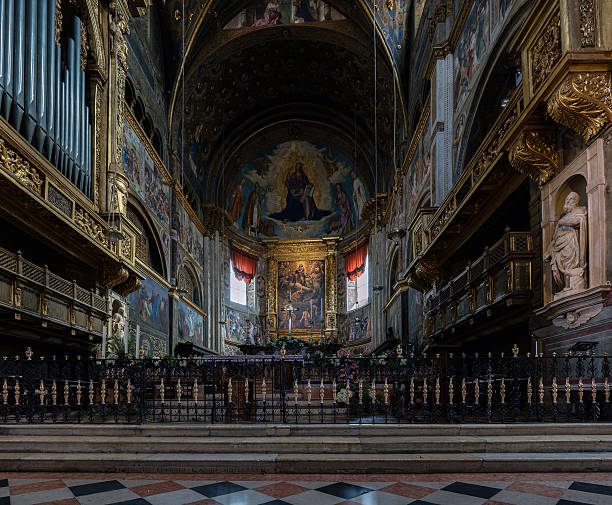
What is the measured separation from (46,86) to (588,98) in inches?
365

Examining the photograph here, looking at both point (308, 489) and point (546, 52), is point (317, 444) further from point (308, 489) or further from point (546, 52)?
point (546, 52)

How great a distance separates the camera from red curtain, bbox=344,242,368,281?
94.2 ft

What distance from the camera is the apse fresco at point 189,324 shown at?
20.4 meters

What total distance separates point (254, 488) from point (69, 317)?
7212 millimetres

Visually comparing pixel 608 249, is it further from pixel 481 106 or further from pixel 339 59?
pixel 339 59

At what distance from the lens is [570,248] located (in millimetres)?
6715

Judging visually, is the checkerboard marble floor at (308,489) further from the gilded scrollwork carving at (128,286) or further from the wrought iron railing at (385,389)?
the gilded scrollwork carving at (128,286)

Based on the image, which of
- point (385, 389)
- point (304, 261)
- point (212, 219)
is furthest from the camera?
point (304, 261)

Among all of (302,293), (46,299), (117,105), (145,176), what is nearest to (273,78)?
(145,176)

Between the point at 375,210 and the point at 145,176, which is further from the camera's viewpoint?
the point at 375,210

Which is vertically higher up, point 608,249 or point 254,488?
point 608,249

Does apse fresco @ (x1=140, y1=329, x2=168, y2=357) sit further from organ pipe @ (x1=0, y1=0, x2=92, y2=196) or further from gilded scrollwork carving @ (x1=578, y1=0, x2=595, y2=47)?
gilded scrollwork carving @ (x1=578, y1=0, x2=595, y2=47)

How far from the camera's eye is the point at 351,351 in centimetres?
2805

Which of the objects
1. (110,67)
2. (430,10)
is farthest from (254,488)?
(430,10)
